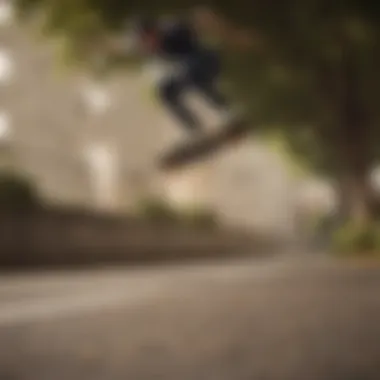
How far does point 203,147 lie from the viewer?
51 centimetres

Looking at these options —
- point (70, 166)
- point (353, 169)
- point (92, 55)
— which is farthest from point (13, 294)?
point (353, 169)

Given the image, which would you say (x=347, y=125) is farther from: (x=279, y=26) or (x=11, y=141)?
(x=11, y=141)

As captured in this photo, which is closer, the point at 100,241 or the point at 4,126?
the point at 4,126

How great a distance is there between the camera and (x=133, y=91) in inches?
20.1

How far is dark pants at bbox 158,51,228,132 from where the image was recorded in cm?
46

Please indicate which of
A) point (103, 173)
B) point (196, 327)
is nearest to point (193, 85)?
point (103, 173)

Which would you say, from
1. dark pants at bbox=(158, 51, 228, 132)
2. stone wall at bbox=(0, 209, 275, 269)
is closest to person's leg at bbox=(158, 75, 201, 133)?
dark pants at bbox=(158, 51, 228, 132)

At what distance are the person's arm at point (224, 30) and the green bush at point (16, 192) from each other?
19 centimetres

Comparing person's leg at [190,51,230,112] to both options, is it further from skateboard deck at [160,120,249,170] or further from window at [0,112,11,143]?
window at [0,112,11,143]

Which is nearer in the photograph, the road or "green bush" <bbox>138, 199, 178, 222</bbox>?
the road

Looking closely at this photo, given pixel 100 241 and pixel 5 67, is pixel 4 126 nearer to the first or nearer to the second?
pixel 5 67

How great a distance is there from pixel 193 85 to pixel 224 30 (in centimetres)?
7

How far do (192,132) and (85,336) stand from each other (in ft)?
0.75

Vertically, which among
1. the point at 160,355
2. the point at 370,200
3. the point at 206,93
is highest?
the point at 206,93
